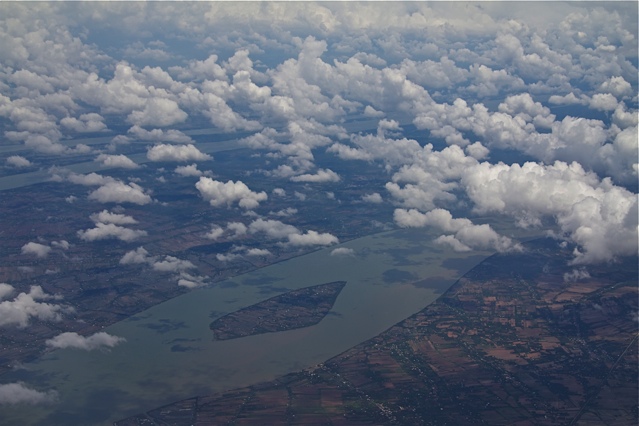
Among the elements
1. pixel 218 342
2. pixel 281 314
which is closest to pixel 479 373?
pixel 281 314

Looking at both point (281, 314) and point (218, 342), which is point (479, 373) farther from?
point (218, 342)

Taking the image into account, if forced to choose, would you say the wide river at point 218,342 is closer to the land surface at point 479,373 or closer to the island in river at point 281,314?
the island in river at point 281,314

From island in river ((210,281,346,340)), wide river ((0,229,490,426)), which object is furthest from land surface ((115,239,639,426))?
island in river ((210,281,346,340))

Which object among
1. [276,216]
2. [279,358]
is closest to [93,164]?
[276,216]

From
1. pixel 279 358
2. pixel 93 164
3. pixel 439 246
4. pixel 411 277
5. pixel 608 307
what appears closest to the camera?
pixel 279 358

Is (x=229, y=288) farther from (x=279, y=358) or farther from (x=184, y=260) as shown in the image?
(x=279, y=358)

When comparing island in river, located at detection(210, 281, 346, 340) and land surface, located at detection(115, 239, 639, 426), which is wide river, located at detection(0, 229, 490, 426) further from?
land surface, located at detection(115, 239, 639, 426)

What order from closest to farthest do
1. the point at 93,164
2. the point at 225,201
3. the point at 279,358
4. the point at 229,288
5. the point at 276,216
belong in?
1. the point at 279,358
2. the point at 229,288
3. the point at 276,216
4. the point at 225,201
5. the point at 93,164

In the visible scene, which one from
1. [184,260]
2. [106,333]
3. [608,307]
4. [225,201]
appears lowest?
[608,307]

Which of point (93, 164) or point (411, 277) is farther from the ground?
point (93, 164)
